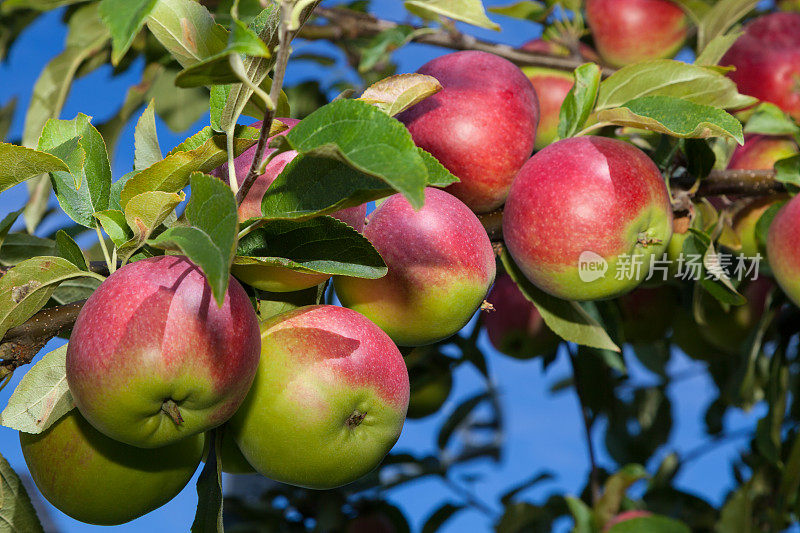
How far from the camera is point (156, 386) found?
59 centimetres

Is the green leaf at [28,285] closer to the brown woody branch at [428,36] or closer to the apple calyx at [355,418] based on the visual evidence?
the apple calyx at [355,418]

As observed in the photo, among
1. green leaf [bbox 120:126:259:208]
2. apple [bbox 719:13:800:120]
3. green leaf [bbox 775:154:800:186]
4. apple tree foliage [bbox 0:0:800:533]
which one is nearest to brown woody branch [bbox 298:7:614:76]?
apple tree foliage [bbox 0:0:800:533]

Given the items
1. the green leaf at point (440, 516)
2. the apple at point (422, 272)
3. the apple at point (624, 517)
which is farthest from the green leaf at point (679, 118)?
the green leaf at point (440, 516)

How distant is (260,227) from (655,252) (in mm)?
498

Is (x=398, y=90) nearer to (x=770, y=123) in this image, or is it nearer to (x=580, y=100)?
(x=580, y=100)

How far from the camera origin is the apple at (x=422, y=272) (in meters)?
0.78

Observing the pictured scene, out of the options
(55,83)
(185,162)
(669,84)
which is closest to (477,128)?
(669,84)

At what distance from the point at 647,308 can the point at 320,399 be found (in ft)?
3.67

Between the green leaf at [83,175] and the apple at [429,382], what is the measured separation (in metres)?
0.91

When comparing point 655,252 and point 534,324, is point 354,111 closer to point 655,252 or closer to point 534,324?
point 655,252

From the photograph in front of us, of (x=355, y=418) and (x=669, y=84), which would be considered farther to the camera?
(x=669, y=84)

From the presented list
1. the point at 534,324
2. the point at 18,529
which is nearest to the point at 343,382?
the point at 18,529

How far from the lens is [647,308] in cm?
161

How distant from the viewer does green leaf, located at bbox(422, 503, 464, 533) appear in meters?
1.93
